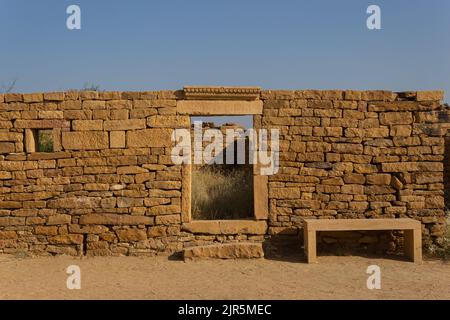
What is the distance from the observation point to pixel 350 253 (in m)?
7.18

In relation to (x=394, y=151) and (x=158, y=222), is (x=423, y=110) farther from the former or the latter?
(x=158, y=222)

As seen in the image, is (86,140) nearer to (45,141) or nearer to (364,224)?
(45,141)

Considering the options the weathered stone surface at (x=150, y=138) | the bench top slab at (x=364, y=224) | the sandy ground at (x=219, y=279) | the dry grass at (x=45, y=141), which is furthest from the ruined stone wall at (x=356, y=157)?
the dry grass at (x=45, y=141)

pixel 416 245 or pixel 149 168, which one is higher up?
pixel 149 168

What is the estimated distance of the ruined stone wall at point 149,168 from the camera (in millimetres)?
7113

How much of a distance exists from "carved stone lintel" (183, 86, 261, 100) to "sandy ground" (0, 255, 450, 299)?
2.61 metres

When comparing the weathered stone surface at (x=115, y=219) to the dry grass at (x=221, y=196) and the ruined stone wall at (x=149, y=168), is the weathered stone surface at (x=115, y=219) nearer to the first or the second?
the ruined stone wall at (x=149, y=168)

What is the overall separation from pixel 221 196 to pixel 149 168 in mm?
1862

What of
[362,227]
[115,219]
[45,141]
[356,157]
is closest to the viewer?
[362,227]

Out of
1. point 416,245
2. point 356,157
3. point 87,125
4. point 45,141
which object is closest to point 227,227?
point 356,157

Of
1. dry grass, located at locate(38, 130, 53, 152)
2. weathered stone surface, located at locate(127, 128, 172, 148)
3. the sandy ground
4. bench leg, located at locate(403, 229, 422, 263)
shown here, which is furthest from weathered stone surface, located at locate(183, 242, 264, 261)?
dry grass, located at locate(38, 130, 53, 152)

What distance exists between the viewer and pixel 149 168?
7.12 metres

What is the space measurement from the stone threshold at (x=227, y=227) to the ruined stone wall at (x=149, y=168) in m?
0.02

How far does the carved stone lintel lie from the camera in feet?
23.1
